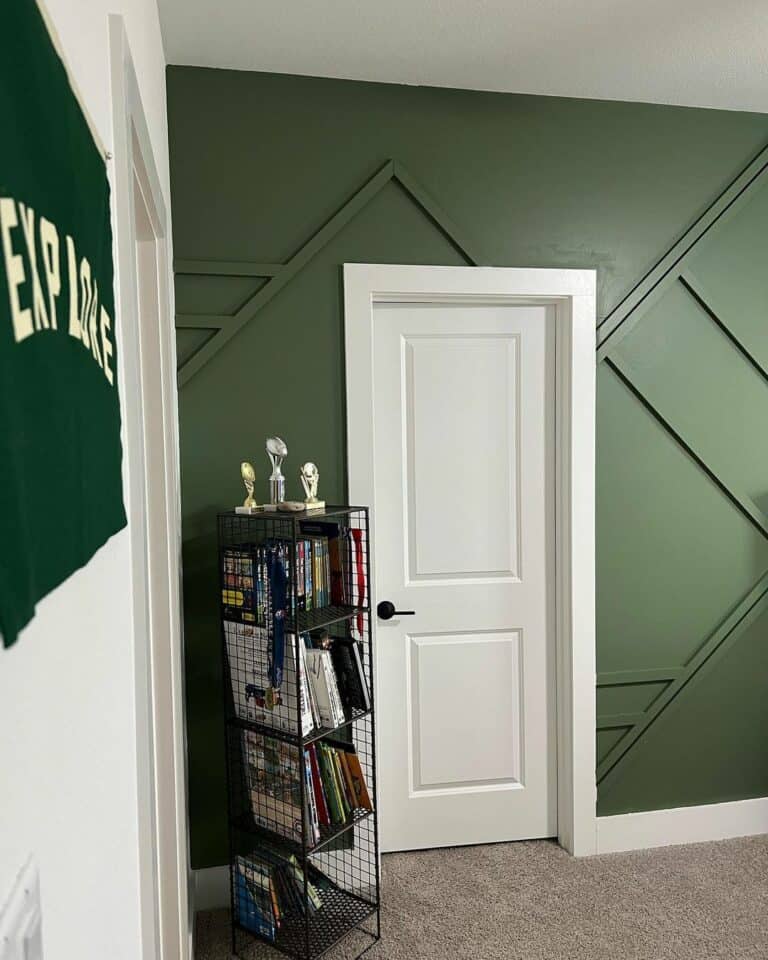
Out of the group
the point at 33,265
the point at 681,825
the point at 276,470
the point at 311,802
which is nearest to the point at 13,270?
the point at 33,265

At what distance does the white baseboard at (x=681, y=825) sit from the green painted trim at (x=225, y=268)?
2335 mm

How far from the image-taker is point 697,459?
10.0 ft

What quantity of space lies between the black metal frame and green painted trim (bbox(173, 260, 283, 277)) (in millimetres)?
810

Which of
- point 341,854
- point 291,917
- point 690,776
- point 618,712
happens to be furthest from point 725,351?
point 291,917

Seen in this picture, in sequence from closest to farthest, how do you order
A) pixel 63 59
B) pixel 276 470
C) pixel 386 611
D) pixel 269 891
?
1. pixel 63 59
2. pixel 269 891
3. pixel 276 470
4. pixel 386 611

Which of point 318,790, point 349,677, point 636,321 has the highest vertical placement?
point 636,321

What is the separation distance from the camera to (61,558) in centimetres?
59

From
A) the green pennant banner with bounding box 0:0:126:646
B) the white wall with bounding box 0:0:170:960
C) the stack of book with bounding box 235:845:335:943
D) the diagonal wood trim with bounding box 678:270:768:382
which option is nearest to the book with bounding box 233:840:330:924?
the stack of book with bounding box 235:845:335:943

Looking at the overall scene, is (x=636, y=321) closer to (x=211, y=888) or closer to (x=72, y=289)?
(x=211, y=888)

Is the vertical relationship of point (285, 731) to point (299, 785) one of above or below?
above

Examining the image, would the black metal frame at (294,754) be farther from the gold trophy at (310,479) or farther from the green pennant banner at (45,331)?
the green pennant banner at (45,331)

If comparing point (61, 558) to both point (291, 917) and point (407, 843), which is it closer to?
point (291, 917)

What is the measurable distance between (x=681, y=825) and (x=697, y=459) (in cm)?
141

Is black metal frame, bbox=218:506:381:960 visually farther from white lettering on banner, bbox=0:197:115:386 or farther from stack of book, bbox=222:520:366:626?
white lettering on banner, bbox=0:197:115:386
